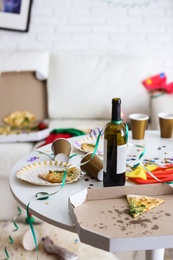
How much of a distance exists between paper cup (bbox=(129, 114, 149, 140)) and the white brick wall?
1256mm

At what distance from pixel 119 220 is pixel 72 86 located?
1.80 m

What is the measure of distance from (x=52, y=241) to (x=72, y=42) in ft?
4.90

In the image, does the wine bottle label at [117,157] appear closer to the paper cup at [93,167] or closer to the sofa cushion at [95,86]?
the paper cup at [93,167]

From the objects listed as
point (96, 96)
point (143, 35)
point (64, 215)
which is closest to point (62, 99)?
point (96, 96)

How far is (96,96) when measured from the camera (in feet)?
9.64

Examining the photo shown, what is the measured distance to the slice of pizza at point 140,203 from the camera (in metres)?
1.29

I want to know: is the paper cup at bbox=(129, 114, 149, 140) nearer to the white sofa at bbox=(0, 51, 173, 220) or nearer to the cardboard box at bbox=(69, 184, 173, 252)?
the cardboard box at bbox=(69, 184, 173, 252)

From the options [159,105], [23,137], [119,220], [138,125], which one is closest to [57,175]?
[119,220]

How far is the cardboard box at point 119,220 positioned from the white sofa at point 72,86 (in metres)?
1.49

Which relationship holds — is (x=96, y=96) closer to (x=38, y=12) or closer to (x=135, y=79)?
(x=135, y=79)

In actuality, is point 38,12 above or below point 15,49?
above

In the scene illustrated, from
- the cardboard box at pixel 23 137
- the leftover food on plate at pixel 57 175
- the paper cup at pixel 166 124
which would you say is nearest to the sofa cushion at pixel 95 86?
the cardboard box at pixel 23 137

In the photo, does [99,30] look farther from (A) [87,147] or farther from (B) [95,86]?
(A) [87,147]

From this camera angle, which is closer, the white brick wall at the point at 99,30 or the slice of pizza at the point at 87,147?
the slice of pizza at the point at 87,147
